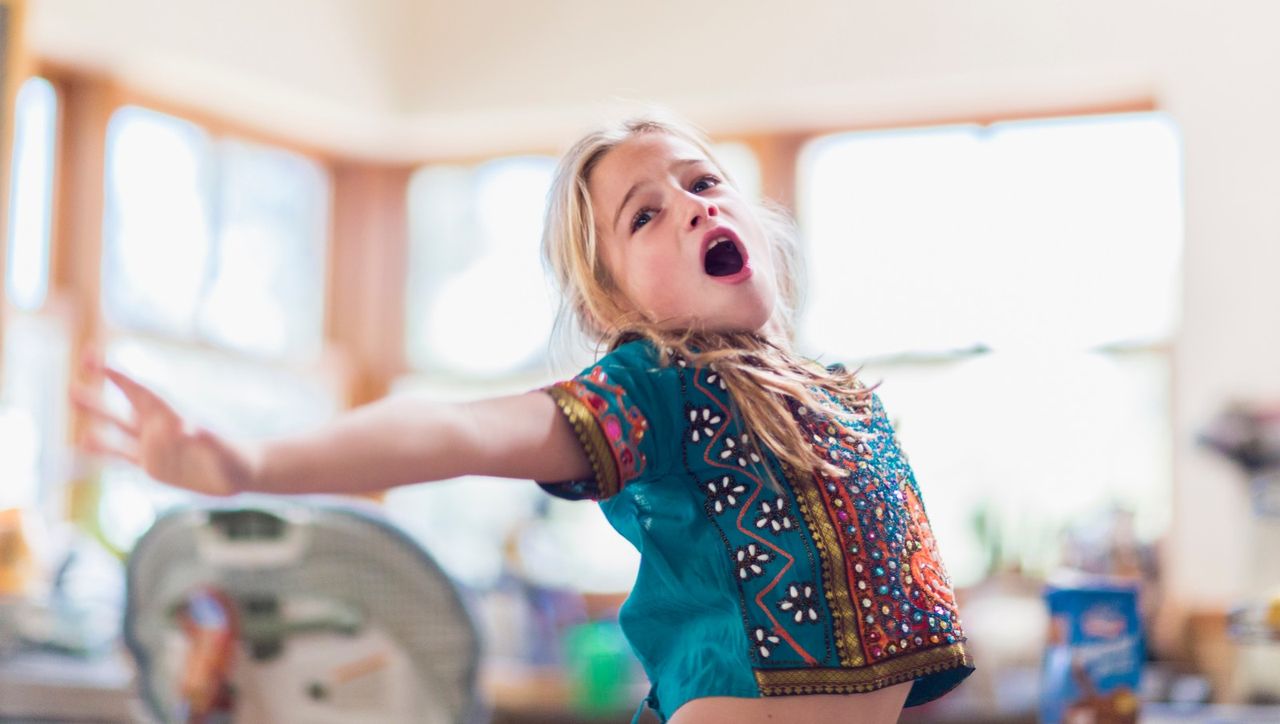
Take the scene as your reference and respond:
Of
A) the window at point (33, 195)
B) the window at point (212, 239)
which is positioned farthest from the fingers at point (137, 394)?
the window at point (212, 239)

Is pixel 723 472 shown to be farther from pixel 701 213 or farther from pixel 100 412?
pixel 100 412

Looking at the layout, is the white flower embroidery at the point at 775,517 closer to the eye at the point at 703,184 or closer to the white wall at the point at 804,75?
the eye at the point at 703,184

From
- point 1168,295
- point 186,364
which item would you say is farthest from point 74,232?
point 1168,295

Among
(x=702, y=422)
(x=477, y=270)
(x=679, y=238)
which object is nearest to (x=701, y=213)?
(x=679, y=238)

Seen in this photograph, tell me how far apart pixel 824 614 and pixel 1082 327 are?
9.97ft

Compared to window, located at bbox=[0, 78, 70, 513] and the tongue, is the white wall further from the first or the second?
the tongue

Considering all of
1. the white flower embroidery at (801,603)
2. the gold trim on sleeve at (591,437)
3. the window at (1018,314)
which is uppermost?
the window at (1018,314)

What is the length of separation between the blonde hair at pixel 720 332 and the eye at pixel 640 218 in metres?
0.03

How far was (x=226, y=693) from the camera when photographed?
152 centimetres

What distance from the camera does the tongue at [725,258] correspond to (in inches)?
35.0

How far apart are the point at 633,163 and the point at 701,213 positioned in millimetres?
70

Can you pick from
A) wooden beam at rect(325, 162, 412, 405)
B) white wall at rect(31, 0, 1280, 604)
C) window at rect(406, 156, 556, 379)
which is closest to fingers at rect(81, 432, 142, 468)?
white wall at rect(31, 0, 1280, 604)

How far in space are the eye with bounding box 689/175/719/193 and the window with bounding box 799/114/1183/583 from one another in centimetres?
282

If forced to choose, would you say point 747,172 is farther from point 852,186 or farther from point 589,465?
point 589,465
